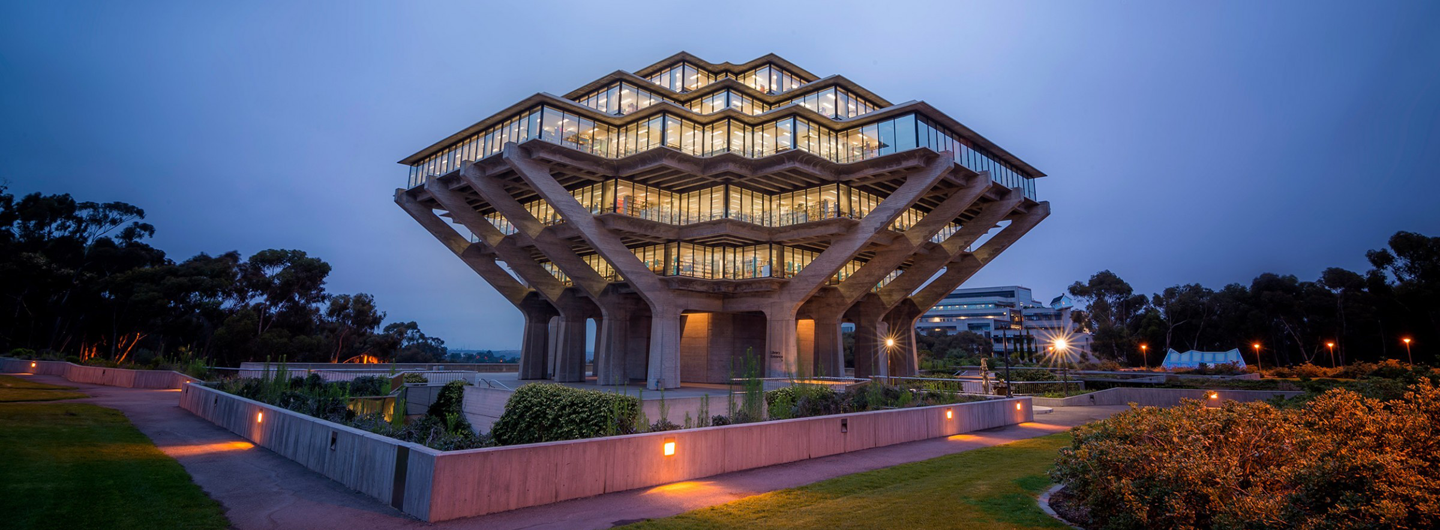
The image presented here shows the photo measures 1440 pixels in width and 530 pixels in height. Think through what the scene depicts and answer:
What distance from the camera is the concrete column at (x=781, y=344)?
34.3m

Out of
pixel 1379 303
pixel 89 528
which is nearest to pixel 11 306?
pixel 89 528

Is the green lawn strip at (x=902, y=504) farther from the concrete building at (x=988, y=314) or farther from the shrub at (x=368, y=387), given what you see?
the concrete building at (x=988, y=314)

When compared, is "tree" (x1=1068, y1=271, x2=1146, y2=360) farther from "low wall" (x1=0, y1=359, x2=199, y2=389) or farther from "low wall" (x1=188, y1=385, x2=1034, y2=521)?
"low wall" (x1=0, y1=359, x2=199, y2=389)

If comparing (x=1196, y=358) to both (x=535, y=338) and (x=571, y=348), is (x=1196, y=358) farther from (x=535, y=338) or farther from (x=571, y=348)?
(x=535, y=338)

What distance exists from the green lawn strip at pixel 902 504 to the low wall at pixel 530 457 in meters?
1.65

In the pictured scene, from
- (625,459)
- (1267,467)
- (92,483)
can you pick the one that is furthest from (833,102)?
(92,483)

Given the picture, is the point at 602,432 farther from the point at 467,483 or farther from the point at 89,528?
the point at 89,528

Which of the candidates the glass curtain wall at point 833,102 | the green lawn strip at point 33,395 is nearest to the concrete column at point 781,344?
the glass curtain wall at point 833,102

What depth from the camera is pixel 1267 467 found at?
6254mm

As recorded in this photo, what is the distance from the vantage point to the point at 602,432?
10.7 metres

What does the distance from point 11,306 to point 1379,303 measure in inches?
4114

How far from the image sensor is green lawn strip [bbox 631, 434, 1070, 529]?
23.6 feet

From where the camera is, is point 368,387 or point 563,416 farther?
point 368,387

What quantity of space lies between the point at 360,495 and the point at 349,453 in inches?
33.4
